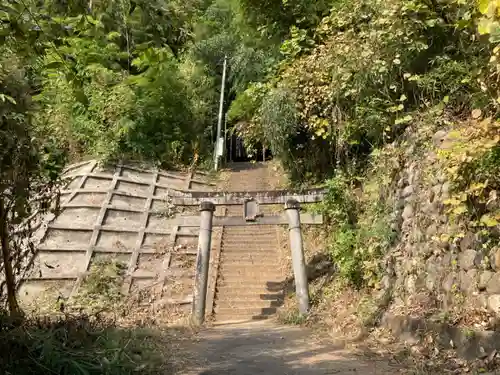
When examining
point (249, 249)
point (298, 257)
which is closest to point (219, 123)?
point (249, 249)

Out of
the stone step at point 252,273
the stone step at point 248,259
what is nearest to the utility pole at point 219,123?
the stone step at point 248,259

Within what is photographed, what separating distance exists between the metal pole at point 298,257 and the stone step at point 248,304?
0.89 metres

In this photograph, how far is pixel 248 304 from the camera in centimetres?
999

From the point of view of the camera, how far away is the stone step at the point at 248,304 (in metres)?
9.84

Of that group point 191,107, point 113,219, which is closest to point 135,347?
point 113,219

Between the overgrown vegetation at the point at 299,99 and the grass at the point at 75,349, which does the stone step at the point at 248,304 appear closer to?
the overgrown vegetation at the point at 299,99

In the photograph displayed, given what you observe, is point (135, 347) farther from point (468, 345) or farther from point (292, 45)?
point (292, 45)

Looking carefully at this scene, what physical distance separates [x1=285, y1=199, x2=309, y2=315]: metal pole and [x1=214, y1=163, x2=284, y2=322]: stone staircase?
0.89 meters

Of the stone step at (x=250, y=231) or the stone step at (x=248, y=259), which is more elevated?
the stone step at (x=250, y=231)

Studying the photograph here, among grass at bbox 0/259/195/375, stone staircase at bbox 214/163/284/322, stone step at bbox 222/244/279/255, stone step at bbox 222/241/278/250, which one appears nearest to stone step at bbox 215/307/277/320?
stone staircase at bbox 214/163/284/322

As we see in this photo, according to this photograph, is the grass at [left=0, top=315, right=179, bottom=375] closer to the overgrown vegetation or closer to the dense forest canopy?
the overgrown vegetation

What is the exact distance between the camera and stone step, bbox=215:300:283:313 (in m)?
9.84

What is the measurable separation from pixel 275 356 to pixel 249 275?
15.9ft

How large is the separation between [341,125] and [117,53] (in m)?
7.85
